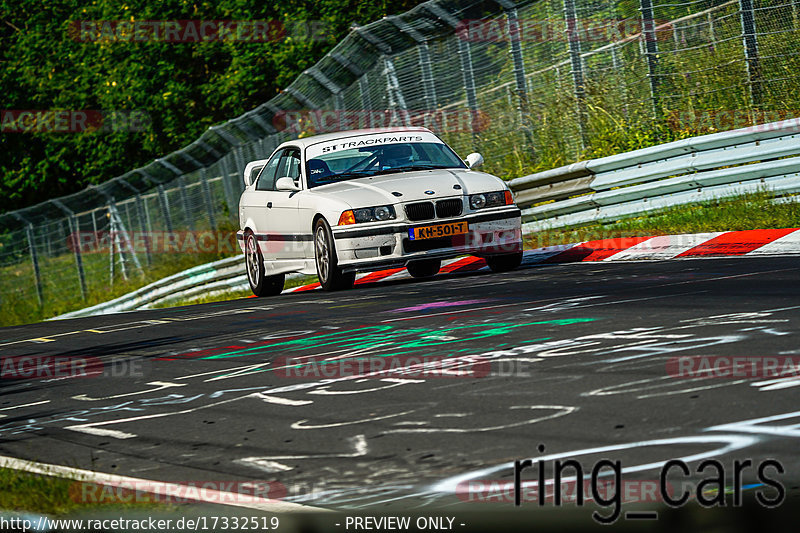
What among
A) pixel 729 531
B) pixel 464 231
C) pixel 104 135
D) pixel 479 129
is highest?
pixel 104 135

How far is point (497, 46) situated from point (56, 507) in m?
13.8

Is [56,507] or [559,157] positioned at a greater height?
[559,157]

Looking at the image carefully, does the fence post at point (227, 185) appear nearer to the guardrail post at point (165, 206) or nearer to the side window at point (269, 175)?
the guardrail post at point (165, 206)

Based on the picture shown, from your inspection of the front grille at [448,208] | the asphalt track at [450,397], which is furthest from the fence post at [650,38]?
the asphalt track at [450,397]

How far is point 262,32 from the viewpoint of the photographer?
1336 inches

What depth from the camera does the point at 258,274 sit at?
1462 centimetres

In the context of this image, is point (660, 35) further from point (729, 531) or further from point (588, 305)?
point (729, 531)

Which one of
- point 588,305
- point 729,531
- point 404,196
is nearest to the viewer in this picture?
point 729,531

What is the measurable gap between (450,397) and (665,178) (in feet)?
28.8

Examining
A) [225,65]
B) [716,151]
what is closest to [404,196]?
[716,151]

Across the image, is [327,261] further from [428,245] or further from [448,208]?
[448,208]

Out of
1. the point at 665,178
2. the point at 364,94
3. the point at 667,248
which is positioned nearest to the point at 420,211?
the point at 667,248

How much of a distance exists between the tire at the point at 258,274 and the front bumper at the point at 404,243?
2.51 metres

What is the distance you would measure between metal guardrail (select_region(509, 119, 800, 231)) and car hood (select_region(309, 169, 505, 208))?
2093 mm
